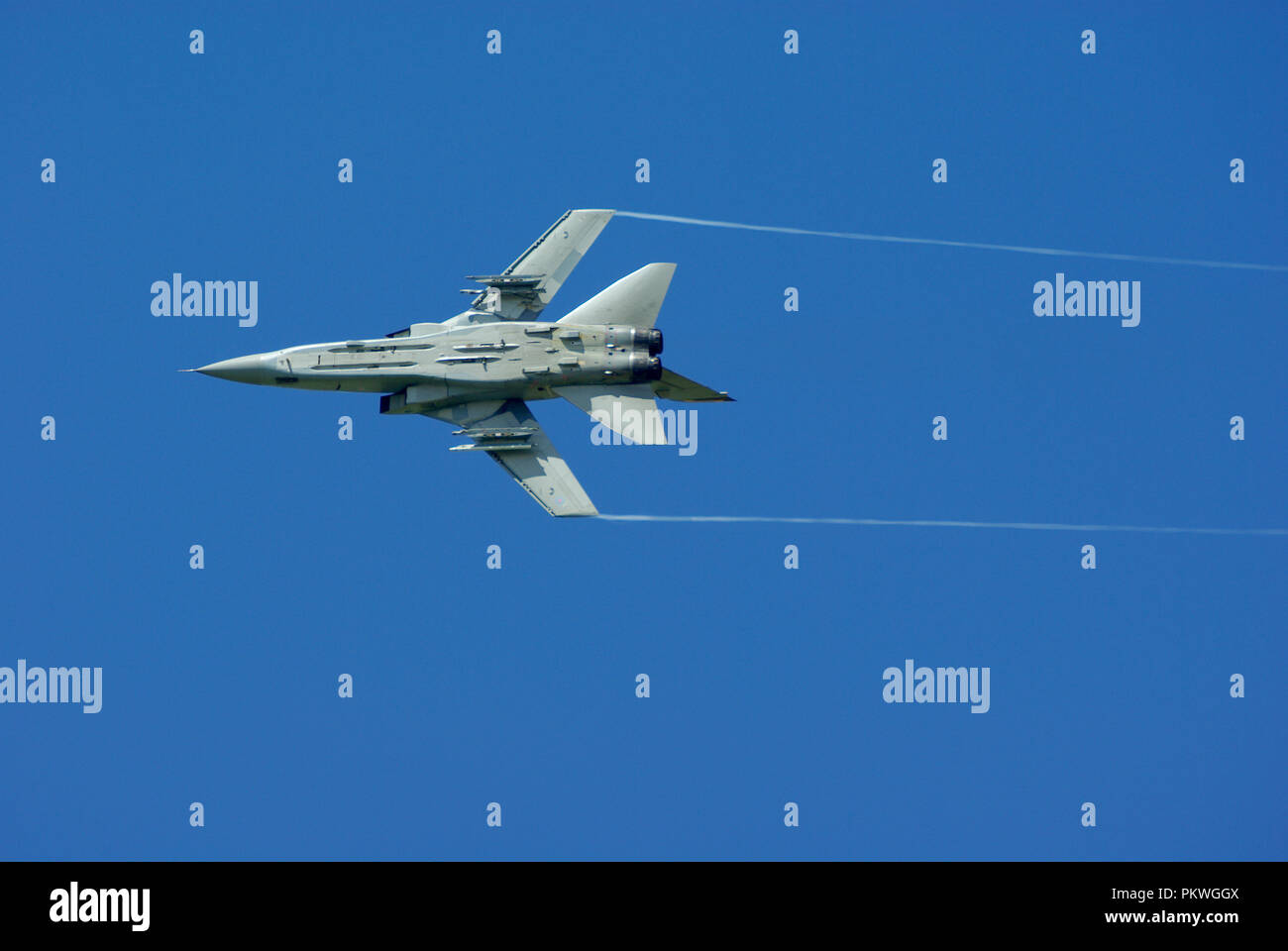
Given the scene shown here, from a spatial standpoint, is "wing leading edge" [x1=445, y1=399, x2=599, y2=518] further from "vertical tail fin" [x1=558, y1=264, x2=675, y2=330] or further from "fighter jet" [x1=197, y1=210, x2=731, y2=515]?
"vertical tail fin" [x1=558, y1=264, x2=675, y2=330]

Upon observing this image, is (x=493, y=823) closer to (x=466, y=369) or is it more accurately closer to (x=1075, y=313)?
(x=466, y=369)

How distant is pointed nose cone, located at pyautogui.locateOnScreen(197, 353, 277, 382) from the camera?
34.5 meters

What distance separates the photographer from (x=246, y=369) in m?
34.5

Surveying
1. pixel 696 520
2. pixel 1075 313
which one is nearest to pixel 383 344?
pixel 696 520

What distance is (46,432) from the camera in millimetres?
36656

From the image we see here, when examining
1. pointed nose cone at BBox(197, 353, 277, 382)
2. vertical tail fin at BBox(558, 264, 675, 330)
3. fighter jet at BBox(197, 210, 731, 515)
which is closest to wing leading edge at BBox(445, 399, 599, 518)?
fighter jet at BBox(197, 210, 731, 515)

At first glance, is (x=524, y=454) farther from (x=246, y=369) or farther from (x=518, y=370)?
(x=246, y=369)

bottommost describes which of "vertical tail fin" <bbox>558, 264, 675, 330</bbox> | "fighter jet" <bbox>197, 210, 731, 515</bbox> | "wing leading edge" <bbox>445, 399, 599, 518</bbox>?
"wing leading edge" <bbox>445, 399, 599, 518</bbox>

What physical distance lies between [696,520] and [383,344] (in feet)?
21.4

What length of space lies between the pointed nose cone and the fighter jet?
18 mm

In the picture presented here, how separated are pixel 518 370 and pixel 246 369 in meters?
4.99
